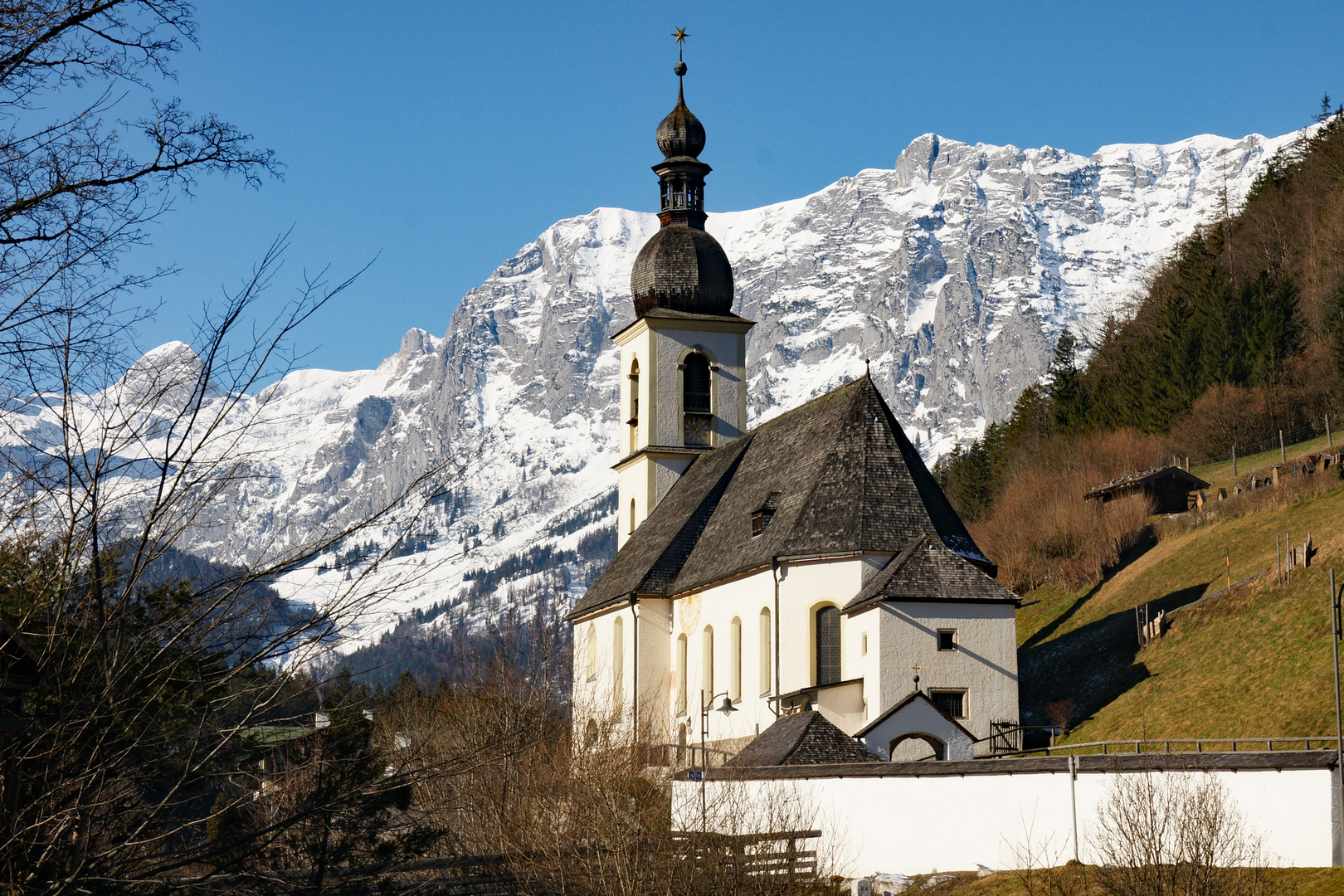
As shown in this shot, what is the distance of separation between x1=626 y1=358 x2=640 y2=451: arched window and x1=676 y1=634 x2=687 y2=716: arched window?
382 inches

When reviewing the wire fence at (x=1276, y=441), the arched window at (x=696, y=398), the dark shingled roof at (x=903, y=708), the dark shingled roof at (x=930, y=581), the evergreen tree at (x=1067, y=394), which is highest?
the evergreen tree at (x=1067, y=394)

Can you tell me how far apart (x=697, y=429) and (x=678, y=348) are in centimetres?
273

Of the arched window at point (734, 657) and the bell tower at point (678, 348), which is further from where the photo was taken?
the bell tower at point (678, 348)

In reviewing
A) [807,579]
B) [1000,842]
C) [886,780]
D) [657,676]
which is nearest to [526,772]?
[886,780]

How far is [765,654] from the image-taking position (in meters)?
35.9

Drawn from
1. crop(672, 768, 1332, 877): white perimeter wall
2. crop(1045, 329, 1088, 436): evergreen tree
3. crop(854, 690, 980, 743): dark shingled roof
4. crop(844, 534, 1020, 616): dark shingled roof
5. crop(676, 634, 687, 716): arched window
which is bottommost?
crop(672, 768, 1332, 877): white perimeter wall

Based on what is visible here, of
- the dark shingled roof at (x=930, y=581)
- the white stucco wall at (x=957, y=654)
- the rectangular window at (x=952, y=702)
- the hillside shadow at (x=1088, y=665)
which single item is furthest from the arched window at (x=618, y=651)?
the rectangular window at (x=952, y=702)

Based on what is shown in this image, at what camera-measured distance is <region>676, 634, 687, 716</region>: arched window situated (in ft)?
136

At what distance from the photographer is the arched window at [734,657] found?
37750 millimetres

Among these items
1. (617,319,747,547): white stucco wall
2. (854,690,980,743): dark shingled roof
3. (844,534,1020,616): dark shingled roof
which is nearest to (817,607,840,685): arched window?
A: (844,534,1020,616): dark shingled roof

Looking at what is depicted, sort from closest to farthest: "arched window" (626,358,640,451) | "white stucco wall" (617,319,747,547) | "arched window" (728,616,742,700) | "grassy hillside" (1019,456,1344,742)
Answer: "grassy hillside" (1019,456,1344,742) → "arched window" (728,616,742,700) → "white stucco wall" (617,319,747,547) → "arched window" (626,358,640,451)

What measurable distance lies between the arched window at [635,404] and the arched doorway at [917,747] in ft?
69.2

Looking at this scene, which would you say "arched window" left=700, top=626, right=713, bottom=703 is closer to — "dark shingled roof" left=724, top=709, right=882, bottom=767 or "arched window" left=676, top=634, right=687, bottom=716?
"arched window" left=676, top=634, right=687, bottom=716

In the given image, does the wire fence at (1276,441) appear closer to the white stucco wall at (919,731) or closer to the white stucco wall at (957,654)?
the white stucco wall at (957,654)
